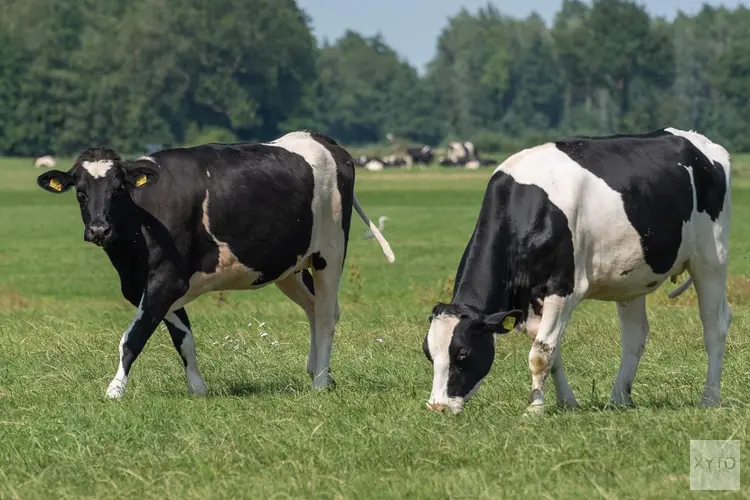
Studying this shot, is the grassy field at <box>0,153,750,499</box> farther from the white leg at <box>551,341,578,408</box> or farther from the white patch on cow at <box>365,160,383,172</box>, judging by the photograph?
the white patch on cow at <box>365,160,383,172</box>

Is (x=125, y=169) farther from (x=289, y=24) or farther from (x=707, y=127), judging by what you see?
(x=707, y=127)

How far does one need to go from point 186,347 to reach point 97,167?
5.31 feet

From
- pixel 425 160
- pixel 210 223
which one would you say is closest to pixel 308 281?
pixel 210 223

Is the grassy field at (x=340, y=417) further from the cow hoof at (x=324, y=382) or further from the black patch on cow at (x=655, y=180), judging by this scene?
the black patch on cow at (x=655, y=180)

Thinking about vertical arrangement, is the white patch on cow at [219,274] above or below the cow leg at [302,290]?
above

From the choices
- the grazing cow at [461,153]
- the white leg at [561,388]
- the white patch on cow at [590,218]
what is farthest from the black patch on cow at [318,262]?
the grazing cow at [461,153]

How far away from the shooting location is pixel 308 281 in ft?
44.3

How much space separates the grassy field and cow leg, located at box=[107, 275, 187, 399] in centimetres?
20

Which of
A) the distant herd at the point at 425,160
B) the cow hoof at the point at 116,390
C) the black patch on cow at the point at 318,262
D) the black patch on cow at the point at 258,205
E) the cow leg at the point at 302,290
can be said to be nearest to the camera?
the cow hoof at the point at 116,390

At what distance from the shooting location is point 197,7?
145m

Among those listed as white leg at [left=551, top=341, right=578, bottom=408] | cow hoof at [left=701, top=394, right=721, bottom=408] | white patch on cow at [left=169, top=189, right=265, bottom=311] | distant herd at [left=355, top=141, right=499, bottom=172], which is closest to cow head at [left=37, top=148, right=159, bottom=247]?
white patch on cow at [left=169, top=189, right=265, bottom=311]

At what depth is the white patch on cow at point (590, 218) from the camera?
Result: 10.1 meters

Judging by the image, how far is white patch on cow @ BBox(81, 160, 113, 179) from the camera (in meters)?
11.7

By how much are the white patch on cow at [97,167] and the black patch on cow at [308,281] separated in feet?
7.99
